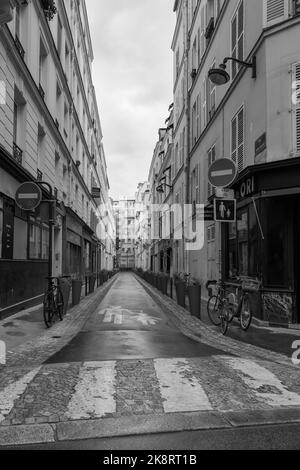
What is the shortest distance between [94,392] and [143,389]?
565 millimetres

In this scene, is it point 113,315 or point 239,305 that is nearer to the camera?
point 239,305

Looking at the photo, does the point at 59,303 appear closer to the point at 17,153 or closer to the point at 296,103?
the point at 17,153

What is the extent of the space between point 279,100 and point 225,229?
17.4 ft

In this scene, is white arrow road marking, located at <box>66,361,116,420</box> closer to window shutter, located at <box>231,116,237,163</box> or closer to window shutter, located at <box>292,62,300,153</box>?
window shutter, located at <box>292,62,300,153</box>

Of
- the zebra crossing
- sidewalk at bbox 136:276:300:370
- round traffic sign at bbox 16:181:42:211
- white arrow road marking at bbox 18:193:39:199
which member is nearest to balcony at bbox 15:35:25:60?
round traffic sign at bbox 16:181:42:211

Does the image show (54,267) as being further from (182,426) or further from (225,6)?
(182,426)

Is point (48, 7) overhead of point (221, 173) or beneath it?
overhead

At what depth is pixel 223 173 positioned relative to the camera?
9.85 m

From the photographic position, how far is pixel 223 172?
986cm

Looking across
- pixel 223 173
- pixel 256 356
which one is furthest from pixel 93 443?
pixel 223 173

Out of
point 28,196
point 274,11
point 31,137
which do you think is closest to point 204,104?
point 31,137

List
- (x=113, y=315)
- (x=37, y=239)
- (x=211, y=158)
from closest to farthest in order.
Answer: (x=113, y=315) → (x=37, y=239) → (x=211, y=158)

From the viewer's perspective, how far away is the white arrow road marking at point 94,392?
15.2ft

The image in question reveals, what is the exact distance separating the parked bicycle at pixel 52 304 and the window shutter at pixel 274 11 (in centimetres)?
788
